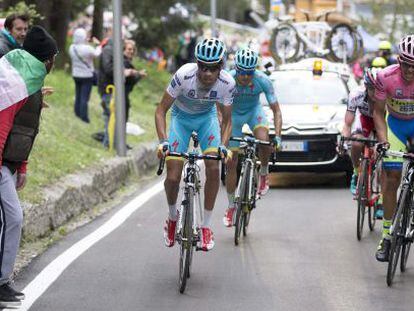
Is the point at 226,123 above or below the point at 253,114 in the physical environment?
above

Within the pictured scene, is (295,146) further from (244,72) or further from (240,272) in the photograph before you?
(240,272)

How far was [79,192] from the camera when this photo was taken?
508 inches

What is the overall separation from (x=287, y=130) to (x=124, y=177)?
2460 millimetres

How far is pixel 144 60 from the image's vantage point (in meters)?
36.9

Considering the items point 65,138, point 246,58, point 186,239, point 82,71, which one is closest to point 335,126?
point 65,138

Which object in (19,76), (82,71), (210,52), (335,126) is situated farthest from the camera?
(82,71)

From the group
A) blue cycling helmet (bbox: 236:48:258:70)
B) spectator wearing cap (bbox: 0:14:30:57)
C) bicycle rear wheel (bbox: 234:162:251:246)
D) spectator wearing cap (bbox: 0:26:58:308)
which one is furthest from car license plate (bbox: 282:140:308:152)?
spectator wearing cap (bbox: 0:26:58:308)

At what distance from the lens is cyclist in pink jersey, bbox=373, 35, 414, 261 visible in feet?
30.5

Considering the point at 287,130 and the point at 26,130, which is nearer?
the point at 26,130

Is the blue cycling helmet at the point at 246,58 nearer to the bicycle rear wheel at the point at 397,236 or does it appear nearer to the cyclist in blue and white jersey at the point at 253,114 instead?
the cyclist in blue and white jersey at the point at 253,114

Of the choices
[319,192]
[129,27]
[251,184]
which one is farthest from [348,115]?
[129,27]

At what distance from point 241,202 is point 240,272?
1.90 meters

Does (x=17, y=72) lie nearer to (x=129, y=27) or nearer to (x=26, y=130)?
(x=26, y=130)

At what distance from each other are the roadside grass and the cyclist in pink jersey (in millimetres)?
3602
